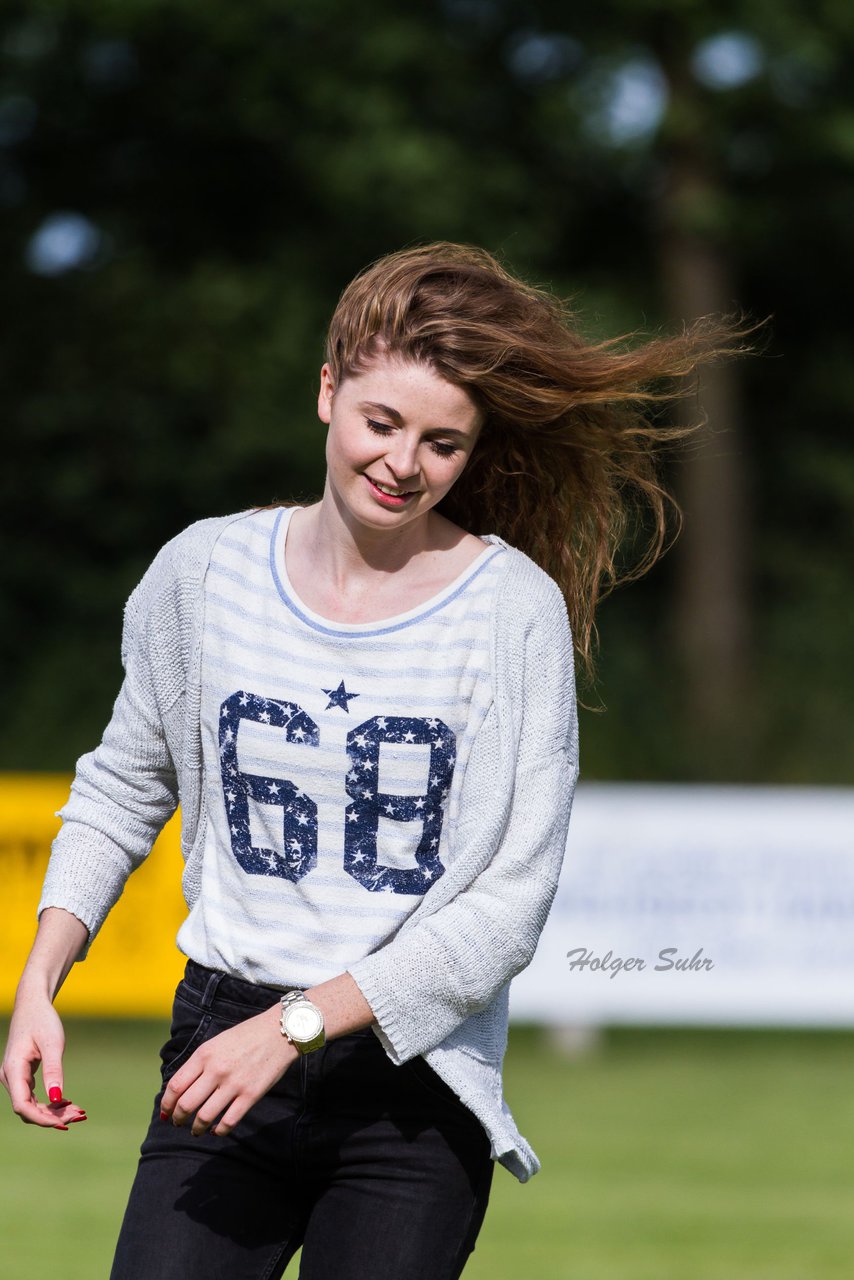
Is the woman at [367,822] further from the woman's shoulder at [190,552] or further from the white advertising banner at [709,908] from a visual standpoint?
the white advertising banner at [709,908]

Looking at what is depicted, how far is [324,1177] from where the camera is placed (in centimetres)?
245

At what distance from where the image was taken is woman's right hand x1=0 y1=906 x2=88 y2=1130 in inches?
92.5

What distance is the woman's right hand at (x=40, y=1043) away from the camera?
2.35 meters

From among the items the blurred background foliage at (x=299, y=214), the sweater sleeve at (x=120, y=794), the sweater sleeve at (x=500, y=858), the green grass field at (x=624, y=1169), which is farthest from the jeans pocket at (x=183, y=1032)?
the blurred background foliage at (x=299, y=214)

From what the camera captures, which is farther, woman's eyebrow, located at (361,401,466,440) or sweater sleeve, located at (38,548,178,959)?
sweater sleeve, located at (38,548,178,959)

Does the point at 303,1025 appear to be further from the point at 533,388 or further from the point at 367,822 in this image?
the point at 533,388

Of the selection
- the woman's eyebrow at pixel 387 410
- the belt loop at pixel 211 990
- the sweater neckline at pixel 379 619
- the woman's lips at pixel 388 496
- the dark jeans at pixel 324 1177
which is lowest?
the dark jeans at pixel 324 1177

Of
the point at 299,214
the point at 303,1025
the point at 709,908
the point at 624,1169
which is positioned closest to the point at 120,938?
the point at 709,908

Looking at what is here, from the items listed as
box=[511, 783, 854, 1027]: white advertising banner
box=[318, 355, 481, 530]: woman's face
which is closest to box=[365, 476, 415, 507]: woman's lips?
box=[318, 355, 481, 530]: woman's face

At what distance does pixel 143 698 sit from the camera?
8.50ft

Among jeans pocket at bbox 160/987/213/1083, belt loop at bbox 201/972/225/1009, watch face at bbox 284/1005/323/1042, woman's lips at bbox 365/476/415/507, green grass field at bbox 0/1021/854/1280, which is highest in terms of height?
woman's lips at bbox 365/476/415/507

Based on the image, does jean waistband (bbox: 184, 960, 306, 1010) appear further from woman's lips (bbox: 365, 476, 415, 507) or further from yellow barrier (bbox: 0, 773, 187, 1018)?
yellow barrier (bbox: 0, 773, 187, 1018)

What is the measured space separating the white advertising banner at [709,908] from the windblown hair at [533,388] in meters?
7.45

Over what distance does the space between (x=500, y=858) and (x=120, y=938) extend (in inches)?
327
